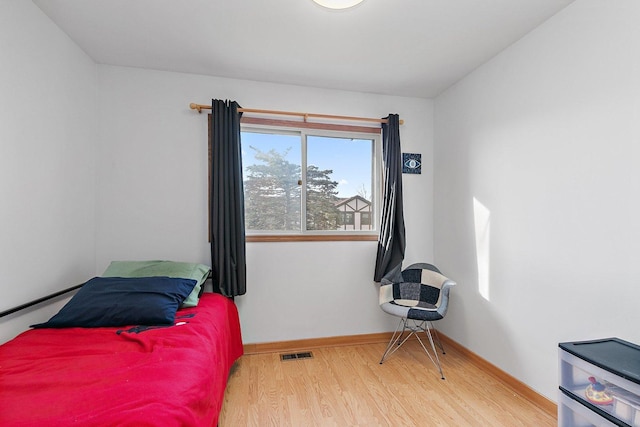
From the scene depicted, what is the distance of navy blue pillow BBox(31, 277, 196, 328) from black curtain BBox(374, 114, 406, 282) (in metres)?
1.87

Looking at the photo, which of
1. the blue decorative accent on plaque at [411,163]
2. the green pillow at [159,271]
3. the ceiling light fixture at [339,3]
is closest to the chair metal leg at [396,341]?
the blue decorative accent on plaque at [411,163]

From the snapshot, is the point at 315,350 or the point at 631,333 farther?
the point at 315,350

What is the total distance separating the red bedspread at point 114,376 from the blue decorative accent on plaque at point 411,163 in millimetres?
2417

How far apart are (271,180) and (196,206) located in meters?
0.74

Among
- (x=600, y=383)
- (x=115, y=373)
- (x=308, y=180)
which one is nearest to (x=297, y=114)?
(x=308, y=180)

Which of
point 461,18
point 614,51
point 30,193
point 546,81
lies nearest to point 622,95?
point 614,51

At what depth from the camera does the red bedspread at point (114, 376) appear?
99cm

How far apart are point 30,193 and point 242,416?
193 centimetres

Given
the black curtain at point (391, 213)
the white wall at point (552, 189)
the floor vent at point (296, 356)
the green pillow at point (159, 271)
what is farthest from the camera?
the black curtain at point (391, 213)

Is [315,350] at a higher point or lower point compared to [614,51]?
lower

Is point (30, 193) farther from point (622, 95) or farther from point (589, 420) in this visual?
point (622, 95)

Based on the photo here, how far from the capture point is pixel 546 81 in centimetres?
200

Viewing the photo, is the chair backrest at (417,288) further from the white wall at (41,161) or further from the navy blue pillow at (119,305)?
the white wall at (41,161)

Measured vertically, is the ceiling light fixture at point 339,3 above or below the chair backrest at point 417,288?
above
